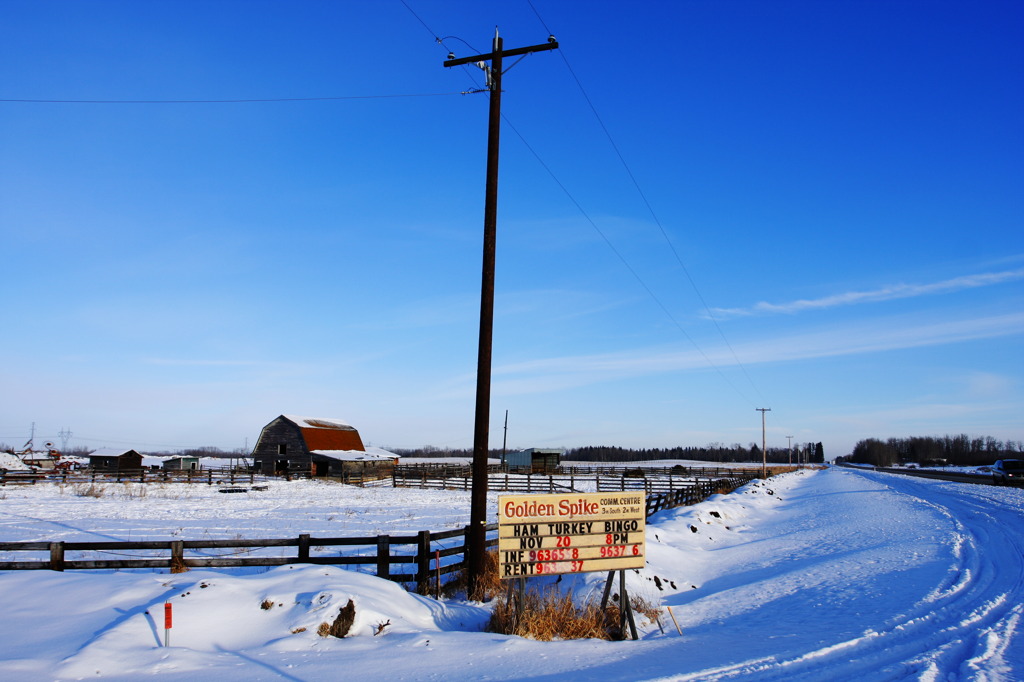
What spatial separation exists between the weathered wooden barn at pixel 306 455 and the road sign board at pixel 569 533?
167ft

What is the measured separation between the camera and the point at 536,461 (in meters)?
71.5

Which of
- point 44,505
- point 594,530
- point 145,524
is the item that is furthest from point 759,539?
point 44,505

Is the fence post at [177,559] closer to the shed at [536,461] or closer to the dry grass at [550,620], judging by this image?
the dry grass at [550,620]

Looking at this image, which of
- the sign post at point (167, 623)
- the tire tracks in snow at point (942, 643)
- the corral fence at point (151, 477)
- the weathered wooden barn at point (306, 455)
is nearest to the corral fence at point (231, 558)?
the sign post at point (167, 623)

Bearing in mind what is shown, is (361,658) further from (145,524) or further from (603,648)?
(145,524)

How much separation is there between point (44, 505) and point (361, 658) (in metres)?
31.4

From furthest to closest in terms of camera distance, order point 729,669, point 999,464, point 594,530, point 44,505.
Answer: point 999,464 → point 44,505 → point 594,530 → point 729,669

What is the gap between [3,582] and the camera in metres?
9.41

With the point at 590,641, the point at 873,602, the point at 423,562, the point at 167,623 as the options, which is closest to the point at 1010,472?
the point at 873,602

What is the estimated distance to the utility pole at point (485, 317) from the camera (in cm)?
1127

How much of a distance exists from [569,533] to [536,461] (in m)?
62.4

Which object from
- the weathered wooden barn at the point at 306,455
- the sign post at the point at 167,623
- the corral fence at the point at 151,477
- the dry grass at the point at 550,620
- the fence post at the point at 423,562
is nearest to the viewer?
the sign post at the point at 167,623

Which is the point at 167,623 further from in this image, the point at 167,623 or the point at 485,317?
the point at 485,317

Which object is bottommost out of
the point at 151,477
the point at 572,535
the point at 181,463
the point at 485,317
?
the point at 181,463
